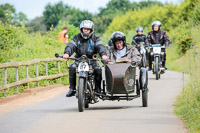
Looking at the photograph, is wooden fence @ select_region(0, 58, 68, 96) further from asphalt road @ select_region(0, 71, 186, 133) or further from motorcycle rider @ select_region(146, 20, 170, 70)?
motorcycle rider @ select_region(146, 20, 170, 70)

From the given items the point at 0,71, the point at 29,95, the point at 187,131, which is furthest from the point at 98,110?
the point at 0,71

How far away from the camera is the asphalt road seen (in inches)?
370

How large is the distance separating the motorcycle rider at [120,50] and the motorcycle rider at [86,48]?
0.42 metres

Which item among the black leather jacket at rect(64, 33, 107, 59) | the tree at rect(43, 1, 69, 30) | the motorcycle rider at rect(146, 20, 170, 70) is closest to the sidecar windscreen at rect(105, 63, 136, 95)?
the black leather jacket at rect(64, 33, 107, 59)

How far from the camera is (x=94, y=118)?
10.8 metres

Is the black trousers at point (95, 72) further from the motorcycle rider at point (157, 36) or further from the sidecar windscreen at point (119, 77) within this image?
the motorcycle rider at point (157, 36)

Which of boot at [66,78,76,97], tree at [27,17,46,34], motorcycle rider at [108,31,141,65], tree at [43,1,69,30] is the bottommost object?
boot at [66,78,76,97]

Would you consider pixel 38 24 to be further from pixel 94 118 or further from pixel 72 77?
pixel 94 118

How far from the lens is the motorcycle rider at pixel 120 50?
12.6 m

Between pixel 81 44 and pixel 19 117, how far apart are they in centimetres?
218

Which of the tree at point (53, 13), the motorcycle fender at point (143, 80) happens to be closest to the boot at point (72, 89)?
the motorcycle fender at point (143, 80)

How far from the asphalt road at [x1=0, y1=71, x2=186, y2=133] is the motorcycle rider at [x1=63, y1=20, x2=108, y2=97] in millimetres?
629

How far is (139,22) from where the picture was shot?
66250 mm

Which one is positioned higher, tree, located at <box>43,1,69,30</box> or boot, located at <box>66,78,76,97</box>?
tree, located at <box>43,1,69,30</box>
